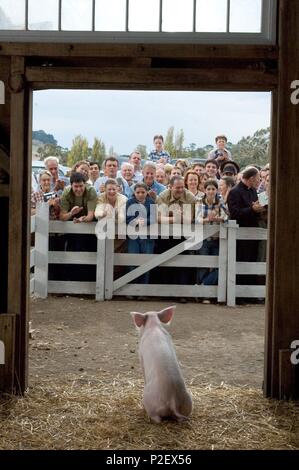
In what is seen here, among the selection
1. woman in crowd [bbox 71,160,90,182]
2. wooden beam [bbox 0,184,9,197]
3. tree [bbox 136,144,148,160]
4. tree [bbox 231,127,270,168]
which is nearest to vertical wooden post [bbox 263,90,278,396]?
wooden beam [bbox 0,184,9,197]

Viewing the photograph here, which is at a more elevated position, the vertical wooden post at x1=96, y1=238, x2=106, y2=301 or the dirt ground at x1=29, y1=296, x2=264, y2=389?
the vertical wooden post at x1=96, y1=238, x2=106, y2=301

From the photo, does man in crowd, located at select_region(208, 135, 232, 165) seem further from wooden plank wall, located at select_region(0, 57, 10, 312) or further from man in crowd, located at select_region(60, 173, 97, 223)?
wooden plank wall, located at select_region(0, 57, 10, 312)

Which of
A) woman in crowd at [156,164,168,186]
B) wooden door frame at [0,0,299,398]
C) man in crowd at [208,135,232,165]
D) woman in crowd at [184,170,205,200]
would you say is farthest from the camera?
man in crowd at [208,135,232,165]

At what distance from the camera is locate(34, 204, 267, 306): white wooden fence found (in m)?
9.28

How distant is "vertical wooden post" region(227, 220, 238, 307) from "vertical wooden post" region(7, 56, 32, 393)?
15.7 ft

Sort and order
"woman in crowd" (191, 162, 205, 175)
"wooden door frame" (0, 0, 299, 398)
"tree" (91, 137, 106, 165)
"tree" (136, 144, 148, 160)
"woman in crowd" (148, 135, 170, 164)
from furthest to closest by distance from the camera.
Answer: "tree" (91, 137, 106, 165) < "tree" (136, 144, 148, 160) < "woman in crowd" (148, 135, 170, 164) < "woman in crowd" (191, 162, 205, 175) < "wooden door frame" (0, 0, 299, 398)

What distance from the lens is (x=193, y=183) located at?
31.3 ft

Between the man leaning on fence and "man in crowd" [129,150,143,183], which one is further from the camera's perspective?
"man in crowd" [129,150,143,183]

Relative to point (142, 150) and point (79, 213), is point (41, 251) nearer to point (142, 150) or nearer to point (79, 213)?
point (79, 213)

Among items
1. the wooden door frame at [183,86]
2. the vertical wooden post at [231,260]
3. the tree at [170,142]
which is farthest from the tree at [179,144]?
the wooden door frame at [183,86]

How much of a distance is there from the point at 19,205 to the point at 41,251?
187 inches

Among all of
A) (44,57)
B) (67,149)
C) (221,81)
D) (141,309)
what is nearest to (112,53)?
(44,57)

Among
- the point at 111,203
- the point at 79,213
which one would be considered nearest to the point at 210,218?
the point at 111,203

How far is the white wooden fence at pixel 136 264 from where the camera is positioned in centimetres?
928
